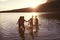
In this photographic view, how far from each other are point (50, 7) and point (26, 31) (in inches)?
13.0

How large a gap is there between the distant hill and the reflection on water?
10cm

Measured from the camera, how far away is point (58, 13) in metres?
1.72

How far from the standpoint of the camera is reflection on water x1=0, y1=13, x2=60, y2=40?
1.67 m

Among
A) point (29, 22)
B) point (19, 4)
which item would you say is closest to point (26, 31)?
point (29, 22)

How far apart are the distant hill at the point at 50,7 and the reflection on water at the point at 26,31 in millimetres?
98

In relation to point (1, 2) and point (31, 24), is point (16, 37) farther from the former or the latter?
point (1, 2)

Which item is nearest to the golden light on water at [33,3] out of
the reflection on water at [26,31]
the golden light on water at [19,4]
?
the golden light on water at [19,4]

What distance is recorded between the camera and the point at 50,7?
1759mm

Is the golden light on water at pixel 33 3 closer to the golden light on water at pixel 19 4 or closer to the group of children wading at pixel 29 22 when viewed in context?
the golden light on water at pixel 19 4

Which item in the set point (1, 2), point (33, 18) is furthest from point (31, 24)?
point (1, 2)

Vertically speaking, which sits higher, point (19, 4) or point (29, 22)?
point (19, 4)

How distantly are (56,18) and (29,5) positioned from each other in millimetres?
285

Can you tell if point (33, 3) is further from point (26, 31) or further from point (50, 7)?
point (26, 31)

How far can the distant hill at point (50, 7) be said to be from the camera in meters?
1.73
